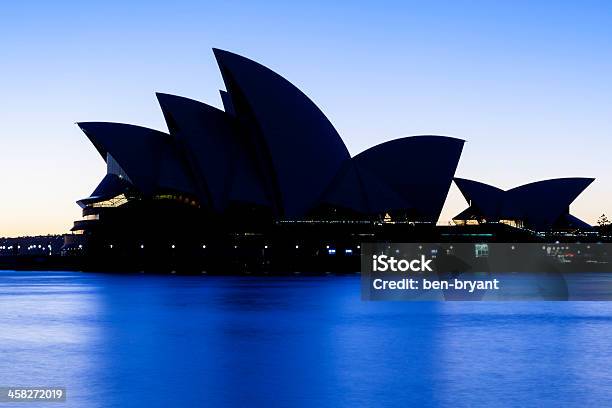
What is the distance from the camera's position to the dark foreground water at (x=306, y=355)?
14.9m

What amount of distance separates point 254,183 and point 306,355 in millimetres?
52769

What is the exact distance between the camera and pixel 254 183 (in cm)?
7256

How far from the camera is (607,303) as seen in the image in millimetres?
40844

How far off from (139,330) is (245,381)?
10596 millimetres

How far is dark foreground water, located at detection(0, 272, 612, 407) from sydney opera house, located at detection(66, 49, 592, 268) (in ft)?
107

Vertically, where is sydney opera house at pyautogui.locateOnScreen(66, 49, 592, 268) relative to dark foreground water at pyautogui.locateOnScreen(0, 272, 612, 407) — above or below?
above

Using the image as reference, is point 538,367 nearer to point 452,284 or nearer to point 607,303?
point 607,303

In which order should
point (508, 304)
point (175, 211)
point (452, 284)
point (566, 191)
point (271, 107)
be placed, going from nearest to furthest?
point (508, 304)
point (452, 284)
point (271, 107)
point (175, 211)
point (566, 191)

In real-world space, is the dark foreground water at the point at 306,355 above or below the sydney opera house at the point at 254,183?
below

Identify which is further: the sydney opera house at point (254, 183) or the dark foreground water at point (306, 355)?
the sydney opera house at point (254, 183)

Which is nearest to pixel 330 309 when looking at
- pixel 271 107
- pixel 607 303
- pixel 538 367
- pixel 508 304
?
pixel 508 304

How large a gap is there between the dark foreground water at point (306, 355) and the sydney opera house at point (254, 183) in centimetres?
3272

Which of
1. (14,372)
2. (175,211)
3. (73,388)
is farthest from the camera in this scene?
(175,211)

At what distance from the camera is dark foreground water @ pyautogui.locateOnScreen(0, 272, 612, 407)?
14.9 meters
